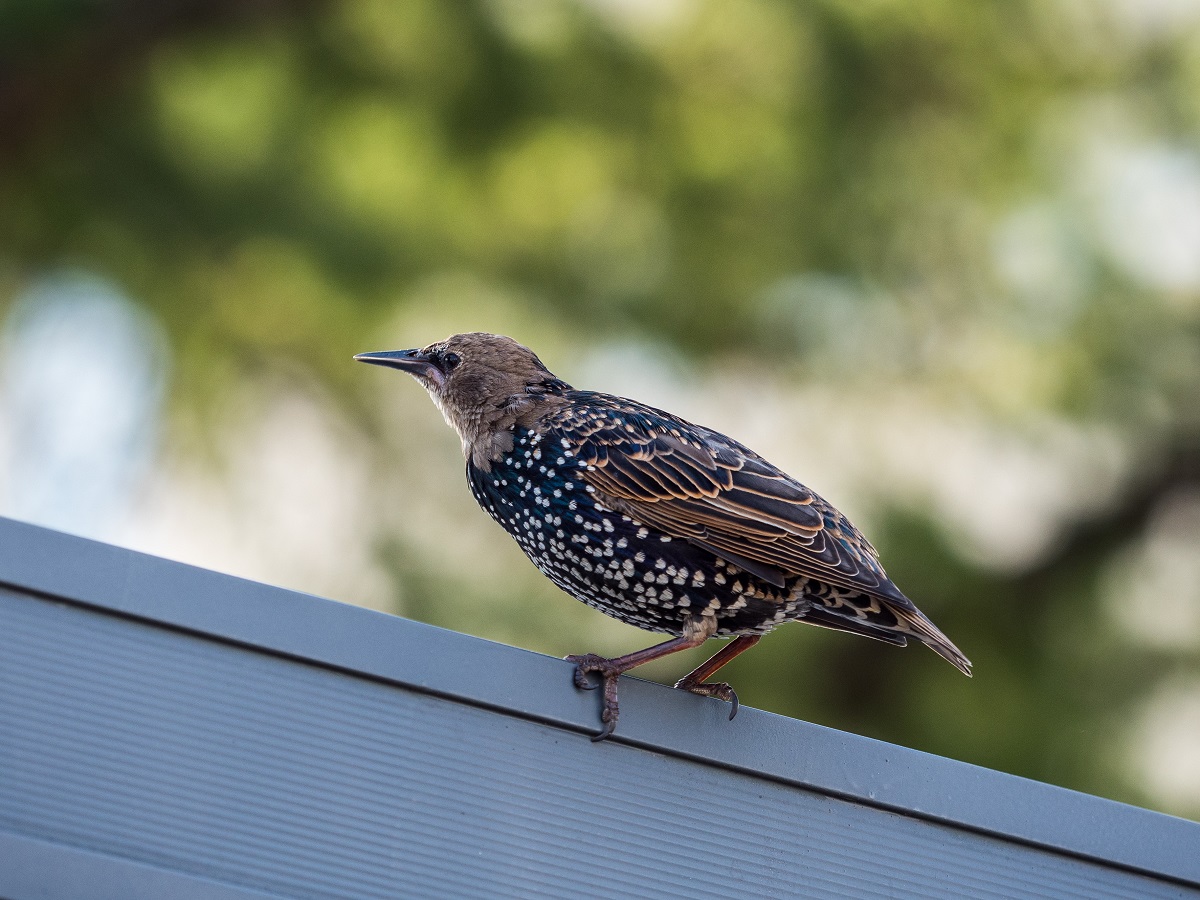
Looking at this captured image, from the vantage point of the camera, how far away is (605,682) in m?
2.17

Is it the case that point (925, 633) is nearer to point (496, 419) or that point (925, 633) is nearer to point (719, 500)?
point (719, 500)

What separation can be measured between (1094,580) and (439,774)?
4.36 metres

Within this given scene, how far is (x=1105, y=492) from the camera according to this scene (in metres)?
5.72

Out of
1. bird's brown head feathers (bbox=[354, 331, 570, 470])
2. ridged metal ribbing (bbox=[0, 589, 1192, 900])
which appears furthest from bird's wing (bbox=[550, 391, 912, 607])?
ridged metal ribbing (bbox=[0, 589, 1192, 900])

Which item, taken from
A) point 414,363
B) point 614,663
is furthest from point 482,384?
point 614,663

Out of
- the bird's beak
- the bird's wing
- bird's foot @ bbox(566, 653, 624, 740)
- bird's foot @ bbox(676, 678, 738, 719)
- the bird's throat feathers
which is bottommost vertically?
bird's foot @ bbox(566, 653, 624, 740)

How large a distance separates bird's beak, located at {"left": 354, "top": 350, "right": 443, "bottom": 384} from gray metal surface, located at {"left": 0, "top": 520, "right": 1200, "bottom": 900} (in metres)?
1.26

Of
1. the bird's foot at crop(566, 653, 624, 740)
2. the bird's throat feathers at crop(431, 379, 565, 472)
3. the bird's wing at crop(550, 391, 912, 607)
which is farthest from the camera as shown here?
the bird's throat feathers at crop(431, 379, 565, 472)

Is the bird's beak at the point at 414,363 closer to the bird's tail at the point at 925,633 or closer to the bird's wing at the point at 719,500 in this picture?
the bird's wing at the point at 719,500

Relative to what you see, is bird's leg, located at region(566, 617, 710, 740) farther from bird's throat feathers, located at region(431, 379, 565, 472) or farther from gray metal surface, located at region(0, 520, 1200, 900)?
bird's throat feathers, located at region(431, 379, 565, 472)

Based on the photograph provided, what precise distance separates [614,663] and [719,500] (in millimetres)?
540

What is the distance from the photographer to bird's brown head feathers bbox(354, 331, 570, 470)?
301 cm

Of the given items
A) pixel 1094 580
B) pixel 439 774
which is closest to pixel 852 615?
pixel 439 774

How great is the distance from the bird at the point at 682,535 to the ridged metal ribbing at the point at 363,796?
1.60 feet
